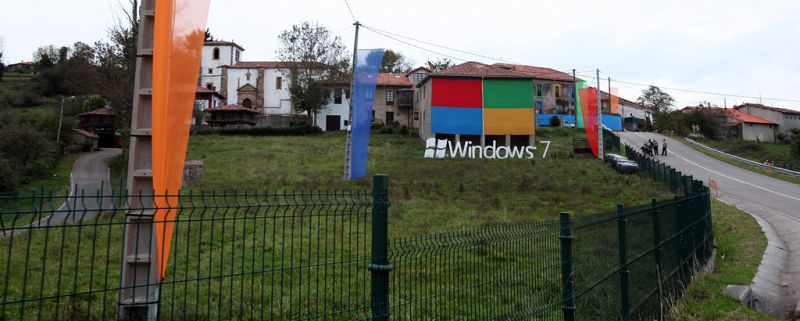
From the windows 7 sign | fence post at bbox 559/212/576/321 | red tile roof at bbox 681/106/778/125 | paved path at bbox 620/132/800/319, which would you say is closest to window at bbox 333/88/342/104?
the windows 7 sign

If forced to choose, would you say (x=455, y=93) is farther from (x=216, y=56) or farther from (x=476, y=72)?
(x=216, y=56)

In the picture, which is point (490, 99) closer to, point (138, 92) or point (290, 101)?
point (290, 101)

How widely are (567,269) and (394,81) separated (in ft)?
194

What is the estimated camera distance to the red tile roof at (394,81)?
204ft

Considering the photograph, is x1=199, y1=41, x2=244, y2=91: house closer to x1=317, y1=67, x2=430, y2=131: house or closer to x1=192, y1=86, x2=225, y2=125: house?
x1=192, y1=86, x2=225, y2=125: house

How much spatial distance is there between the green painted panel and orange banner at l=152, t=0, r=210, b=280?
3717cm

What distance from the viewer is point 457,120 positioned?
42875 mm

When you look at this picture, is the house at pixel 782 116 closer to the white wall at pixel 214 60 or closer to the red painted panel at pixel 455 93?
the red painted panel at pixel 455 93

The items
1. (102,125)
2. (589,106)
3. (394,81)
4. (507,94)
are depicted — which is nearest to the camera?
(589,106)

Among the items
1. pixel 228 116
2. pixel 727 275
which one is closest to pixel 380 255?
pixel 727 275

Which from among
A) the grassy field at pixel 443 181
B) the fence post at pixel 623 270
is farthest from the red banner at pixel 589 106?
the fence post at pixel 623 270

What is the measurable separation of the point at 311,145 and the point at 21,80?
6295 centimetres

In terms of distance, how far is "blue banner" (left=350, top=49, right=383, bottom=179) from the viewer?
780 inches

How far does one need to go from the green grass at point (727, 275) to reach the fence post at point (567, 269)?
307 cm
